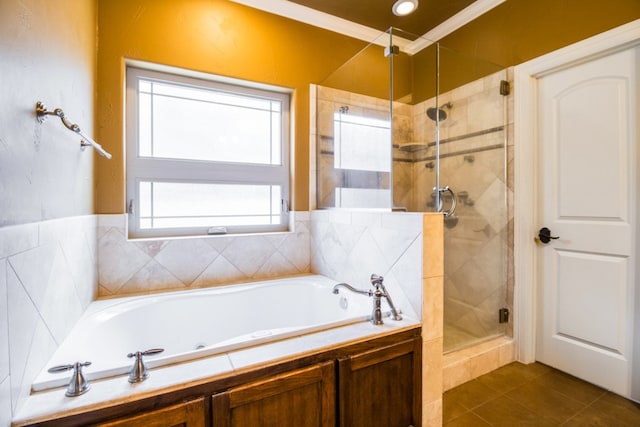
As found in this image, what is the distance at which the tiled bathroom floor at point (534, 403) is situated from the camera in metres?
1.58

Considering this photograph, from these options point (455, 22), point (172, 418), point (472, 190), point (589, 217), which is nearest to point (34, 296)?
point (172, 418)

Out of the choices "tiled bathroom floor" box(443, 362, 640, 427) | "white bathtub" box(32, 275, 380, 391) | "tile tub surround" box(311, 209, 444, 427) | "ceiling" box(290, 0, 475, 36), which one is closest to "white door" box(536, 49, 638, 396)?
"tiled bathroom floor" box(443, 362, 640, 427)

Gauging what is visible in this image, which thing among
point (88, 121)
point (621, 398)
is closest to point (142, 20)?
point (88, 121)

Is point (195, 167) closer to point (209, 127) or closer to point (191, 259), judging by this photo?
point (209, 127)

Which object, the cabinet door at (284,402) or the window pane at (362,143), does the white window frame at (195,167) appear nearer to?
the window pane at (362,143)

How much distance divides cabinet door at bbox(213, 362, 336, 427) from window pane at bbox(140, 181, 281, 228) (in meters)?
1.45

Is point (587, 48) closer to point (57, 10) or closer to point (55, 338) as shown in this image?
point (57, 10)

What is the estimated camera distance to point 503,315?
2.25 m

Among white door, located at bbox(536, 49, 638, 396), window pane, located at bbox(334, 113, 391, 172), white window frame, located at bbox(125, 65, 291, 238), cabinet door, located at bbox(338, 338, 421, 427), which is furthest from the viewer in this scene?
window pane, located at bbox(334, 113, 391, 172)

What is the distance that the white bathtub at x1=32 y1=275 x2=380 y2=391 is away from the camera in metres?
1.26

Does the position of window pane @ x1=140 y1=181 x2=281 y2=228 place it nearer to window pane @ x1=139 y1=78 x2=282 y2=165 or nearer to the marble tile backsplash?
window pane @ x1=139 y1=78 x2=282 y2=165

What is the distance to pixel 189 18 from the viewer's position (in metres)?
2.06

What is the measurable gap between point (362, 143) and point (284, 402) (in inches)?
71.2

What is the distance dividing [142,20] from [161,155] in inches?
33.7
